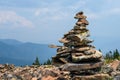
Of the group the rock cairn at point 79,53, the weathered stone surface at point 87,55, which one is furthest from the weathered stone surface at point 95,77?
the weathered stone surface at point 87,55

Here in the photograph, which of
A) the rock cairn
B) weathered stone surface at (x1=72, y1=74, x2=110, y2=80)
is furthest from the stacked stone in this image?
weathered stone surface at (x1=72, y1=74, x2=110, y2=80)

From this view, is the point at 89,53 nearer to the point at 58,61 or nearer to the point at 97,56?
the point at 97,56

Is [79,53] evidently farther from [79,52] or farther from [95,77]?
[95,77]

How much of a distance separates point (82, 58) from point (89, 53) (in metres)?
1.06

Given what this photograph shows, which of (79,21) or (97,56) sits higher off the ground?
(79,21)

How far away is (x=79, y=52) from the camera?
4422 cm

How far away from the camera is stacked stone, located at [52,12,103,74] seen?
4319 centimetres

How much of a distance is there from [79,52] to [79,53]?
0.42m

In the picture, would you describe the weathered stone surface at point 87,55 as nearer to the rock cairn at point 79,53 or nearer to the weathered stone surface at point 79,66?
the rock cairn at point 79,53

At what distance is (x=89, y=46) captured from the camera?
1774 inches

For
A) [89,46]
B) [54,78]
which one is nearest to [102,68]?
[89,46]

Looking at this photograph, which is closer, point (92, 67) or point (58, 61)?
point (92, 67)

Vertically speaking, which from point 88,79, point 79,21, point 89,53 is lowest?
point 88,79

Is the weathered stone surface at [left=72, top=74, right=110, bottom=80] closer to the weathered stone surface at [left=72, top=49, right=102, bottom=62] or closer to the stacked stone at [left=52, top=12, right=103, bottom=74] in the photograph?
the stacked stone at [left=52, top=12, right=103, bottom=74]
